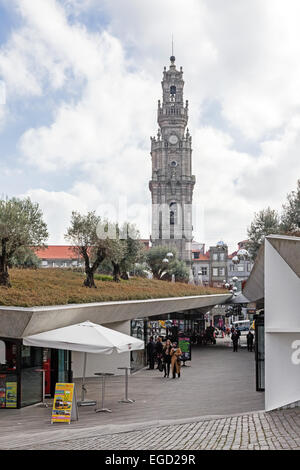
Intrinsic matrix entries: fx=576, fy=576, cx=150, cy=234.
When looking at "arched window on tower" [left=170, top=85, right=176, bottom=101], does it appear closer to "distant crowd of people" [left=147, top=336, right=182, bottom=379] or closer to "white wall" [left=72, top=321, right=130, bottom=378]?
"distant crowd of people" [left=147, top=336, right=182, bottom=379]

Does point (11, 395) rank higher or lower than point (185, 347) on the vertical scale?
higher

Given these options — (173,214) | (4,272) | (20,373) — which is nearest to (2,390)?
(20,373)

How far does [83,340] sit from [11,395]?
8.39 feet

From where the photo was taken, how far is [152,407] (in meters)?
15.7

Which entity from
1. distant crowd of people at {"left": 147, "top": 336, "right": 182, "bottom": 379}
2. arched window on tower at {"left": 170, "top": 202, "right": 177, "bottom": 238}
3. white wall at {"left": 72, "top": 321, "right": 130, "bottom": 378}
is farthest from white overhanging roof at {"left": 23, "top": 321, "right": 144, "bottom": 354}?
arched window on tower at {"left": 170, "top": 202, "right": 177, "bottom": 238}

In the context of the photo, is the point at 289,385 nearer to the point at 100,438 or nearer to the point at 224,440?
the point at 224,440

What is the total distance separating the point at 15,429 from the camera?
12.8 metres

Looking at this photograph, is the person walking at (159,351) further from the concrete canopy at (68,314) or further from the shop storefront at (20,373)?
the shop storefront at (20,373)

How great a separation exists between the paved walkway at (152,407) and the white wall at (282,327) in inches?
46.9

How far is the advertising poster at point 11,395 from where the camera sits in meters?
15.5

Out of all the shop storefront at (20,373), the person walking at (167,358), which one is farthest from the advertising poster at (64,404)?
the person walking at (167,358)

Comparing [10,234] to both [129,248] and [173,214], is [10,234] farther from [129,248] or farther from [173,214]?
[173,214]

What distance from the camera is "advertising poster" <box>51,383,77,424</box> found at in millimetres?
13656
